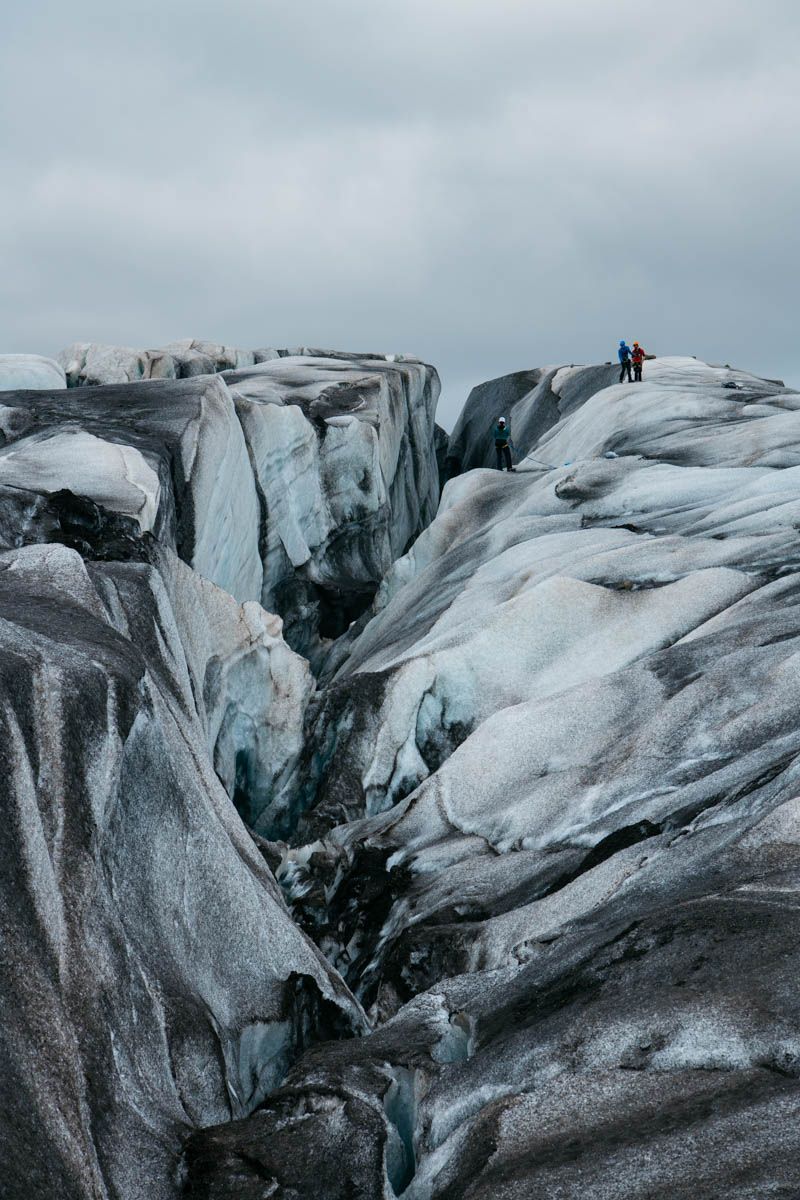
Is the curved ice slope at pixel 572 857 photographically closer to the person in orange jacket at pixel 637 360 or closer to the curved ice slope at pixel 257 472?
the curved ice slope at pixel 257 472

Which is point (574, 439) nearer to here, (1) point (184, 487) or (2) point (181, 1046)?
(1) point (184, 487)

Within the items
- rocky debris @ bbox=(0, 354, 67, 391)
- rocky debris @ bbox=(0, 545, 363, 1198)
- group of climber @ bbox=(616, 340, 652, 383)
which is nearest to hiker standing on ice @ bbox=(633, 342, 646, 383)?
group of climber @ bbox=(616, 340, 652, 383)

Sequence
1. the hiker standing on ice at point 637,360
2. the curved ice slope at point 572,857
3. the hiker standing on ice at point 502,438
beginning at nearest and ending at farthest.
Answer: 1. the curved ice slope at point 572,857
2. the hiker standing on ice at point 502,438
3. the hiker standing on ice at point 637,360

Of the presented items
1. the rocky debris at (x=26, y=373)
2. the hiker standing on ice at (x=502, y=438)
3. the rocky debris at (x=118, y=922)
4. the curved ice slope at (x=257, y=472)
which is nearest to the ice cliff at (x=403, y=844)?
the rocky debris at (x=118, y=922)

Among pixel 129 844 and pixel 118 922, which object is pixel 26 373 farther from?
pixel 118 922

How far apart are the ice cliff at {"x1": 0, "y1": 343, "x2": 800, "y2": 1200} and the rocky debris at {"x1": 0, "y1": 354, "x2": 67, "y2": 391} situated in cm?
947

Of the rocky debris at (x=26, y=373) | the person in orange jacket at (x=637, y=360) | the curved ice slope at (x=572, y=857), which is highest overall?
the rocky debris at (x=26, y=373)

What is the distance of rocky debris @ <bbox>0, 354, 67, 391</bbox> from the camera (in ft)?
97.9

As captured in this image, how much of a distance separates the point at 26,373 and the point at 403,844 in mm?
22482

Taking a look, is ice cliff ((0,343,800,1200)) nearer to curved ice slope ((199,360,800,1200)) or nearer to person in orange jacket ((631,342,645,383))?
curved ice slope ((199,360,800,1200))

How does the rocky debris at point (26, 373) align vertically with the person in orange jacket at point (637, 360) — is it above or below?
above

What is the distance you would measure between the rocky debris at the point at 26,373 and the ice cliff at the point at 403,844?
9.47 metres

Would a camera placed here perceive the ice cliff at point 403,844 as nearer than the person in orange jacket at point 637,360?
Yes

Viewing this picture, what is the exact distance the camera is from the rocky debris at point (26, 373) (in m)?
29.8
